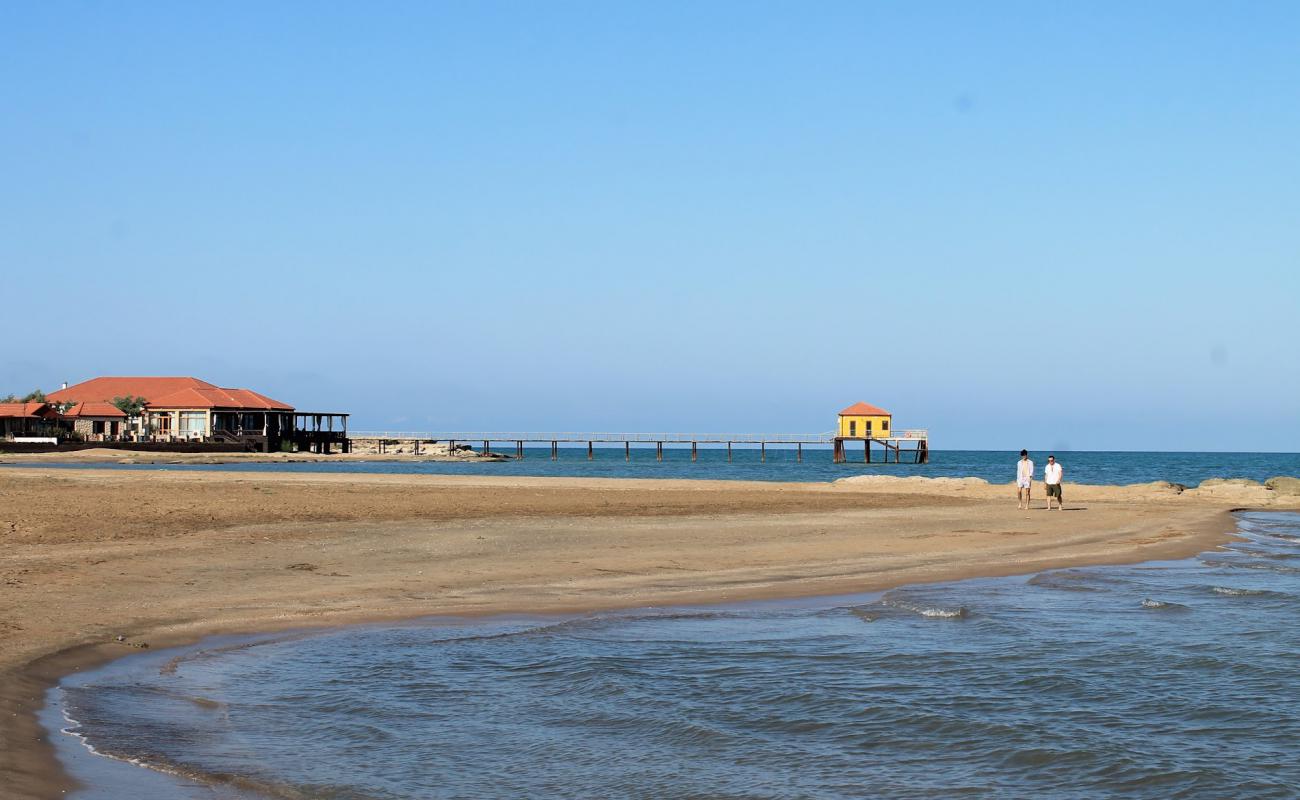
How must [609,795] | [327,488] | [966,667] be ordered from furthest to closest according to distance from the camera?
[327,488]
[966,667]
[609,795]

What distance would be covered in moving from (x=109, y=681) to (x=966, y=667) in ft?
24.8

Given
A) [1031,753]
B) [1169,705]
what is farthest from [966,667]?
[1031,753]

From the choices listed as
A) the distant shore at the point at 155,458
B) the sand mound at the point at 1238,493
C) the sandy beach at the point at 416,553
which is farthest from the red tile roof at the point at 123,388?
the sand mound at the point at 1238,493

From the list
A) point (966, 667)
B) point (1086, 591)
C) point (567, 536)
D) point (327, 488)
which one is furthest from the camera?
point (327, 488)

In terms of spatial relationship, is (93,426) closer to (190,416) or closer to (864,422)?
(190,416)

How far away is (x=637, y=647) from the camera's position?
38.0ft

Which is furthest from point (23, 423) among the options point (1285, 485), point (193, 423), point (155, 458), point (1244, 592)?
point (1244, 592)

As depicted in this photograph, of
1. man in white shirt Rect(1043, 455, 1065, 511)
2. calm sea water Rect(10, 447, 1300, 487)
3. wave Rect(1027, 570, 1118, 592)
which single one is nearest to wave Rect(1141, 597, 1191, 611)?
wave Rect(1027, 570, 1118, 592)

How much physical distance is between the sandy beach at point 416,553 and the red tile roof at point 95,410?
67.1 m

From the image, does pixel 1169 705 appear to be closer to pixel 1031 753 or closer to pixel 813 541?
pixel 1031 753

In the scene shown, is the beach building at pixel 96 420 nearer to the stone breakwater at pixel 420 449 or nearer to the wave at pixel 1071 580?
the stone breakwater at pixel 420 449

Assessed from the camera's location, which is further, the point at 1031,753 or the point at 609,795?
the point at 1031,753

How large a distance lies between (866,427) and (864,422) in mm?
537

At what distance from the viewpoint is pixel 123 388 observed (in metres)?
102
